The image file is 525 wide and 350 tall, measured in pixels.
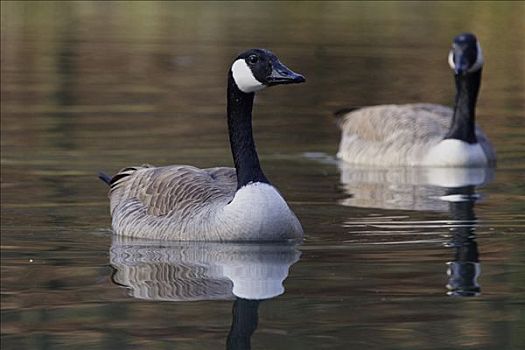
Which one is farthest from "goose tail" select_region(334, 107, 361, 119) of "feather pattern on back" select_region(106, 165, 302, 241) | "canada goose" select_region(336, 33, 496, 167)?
"feather pattern on back" select_region(106, 165, 302, 241)

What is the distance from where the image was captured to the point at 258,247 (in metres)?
11.7

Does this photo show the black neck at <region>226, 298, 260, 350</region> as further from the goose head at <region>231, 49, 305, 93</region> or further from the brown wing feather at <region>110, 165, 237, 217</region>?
the goose head at <region>231, 49, 305, 93</region>

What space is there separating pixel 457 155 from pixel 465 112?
1.98 feet

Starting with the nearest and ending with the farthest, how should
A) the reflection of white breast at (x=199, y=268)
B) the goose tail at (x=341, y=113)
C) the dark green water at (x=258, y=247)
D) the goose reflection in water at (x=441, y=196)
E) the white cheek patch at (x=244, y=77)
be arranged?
the dark green water at (x=258, y=247), the reflection of white breast at (x=199, y=268), the goose reflection in water at (x=441, y=196), the white cheek patch at (x=244, y=77), the goose tail at (x=341, y=113)

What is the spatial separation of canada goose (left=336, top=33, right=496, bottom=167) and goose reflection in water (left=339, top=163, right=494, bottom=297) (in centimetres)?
18

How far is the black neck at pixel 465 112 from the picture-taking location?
17391mm

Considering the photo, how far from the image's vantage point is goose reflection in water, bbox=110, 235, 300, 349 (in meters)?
10.1

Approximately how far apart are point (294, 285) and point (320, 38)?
24.6 meters

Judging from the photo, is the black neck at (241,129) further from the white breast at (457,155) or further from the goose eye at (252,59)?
the white breast at (457,155)

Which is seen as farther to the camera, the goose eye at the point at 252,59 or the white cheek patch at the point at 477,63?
the white cheek patch at the point at 477,63

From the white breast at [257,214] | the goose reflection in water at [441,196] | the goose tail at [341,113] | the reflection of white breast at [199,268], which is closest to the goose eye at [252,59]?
the white breast at [257,214]

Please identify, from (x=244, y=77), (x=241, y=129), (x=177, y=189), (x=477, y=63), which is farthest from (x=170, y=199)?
(x=477, y=63)

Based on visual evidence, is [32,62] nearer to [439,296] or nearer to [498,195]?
[498,195]

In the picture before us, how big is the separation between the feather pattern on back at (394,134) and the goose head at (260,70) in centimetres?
596
